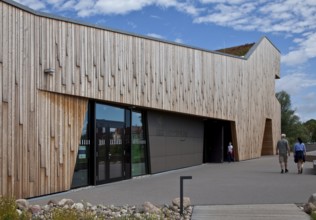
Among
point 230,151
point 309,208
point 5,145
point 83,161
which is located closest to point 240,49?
point 230,151

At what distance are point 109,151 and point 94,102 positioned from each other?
2.10 m

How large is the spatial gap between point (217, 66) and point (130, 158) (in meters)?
10.5

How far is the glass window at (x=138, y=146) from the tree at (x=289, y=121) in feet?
150

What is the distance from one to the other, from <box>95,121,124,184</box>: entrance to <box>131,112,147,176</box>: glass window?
123 centimetres

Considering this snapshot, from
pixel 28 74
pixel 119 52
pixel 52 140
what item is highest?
pixel 119 52

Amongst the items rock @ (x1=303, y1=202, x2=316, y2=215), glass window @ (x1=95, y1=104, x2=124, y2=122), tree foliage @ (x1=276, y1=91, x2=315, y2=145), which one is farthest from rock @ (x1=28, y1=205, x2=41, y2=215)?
tree foliage @ (x1=276, y1=91, x2=315, y2=145)

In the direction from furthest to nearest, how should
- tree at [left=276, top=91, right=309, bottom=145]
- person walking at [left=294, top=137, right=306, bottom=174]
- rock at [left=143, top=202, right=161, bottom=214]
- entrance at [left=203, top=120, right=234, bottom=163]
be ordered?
tree at [left=276, top=91, right=309, bottom=145], entrance at [left=203, top=120, right=234, bottom=163], person walking at [left=294, top=137, right=306, bottom=174], rock at [left=143, top=202, right=161, bottom=214]

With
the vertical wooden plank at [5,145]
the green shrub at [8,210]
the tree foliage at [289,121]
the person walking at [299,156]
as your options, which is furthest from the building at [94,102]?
the tree foliage at [289,121]

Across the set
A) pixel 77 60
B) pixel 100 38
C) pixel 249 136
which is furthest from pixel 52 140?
pixel 249 136

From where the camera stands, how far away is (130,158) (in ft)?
63.6

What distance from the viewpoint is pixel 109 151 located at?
1748 centimetres

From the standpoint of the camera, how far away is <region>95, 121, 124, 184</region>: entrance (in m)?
16.8

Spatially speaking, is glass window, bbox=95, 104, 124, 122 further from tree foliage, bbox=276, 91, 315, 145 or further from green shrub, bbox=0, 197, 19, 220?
tree foliage, bbox=276, 91, 315, 145

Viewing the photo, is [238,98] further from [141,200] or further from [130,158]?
[141,200]
